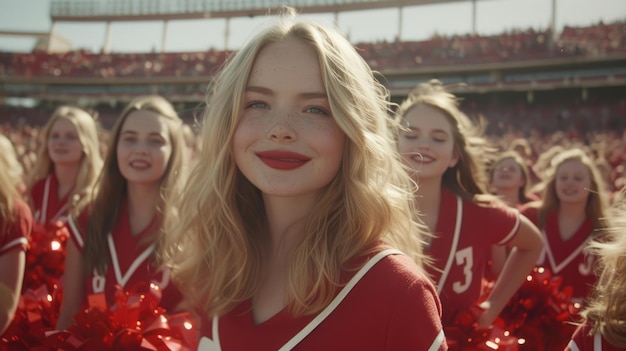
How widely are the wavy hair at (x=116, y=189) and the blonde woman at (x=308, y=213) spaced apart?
3.30ft

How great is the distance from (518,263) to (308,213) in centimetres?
158

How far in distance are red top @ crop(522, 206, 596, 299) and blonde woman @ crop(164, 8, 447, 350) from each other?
2.43 m

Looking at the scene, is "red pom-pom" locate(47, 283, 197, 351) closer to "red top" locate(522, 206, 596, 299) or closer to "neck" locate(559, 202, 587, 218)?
"red top" locate(522, 206, 596, 299)

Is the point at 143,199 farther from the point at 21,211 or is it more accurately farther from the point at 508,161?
the point at 508,161

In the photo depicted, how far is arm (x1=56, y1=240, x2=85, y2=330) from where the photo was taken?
230cm

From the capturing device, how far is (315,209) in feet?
4.64

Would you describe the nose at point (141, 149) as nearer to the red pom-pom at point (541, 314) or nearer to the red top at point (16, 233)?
the red top at point (16, 233)

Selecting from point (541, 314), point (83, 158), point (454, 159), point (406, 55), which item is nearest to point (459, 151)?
point (454, 159)

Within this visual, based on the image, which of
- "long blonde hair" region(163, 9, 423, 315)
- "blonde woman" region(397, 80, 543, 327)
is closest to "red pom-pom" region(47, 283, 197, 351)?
"long blonde hair" region(163, 9, 423, 315)

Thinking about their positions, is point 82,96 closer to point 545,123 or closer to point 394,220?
point 545,123

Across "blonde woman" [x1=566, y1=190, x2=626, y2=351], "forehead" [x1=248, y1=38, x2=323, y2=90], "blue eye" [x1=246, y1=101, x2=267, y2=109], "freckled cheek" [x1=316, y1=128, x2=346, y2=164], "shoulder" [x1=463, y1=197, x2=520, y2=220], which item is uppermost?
"forehead" [x1=248, y1=38, x2=323, y2=90]

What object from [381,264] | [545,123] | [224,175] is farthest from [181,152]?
[545,123]

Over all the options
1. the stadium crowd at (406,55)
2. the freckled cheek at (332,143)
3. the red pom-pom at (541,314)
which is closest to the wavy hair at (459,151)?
the red pom-pom at (541,314)

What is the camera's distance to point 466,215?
2.50 metres
